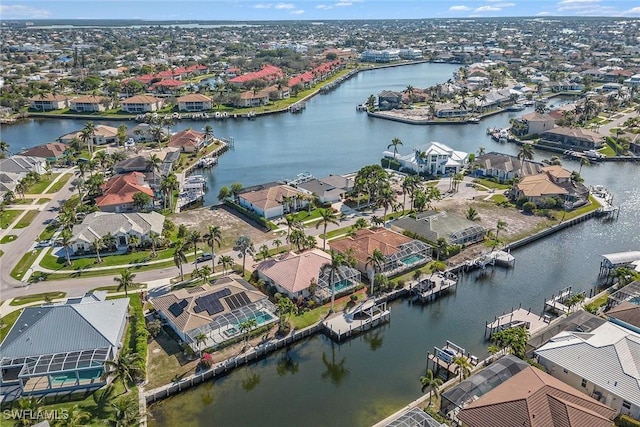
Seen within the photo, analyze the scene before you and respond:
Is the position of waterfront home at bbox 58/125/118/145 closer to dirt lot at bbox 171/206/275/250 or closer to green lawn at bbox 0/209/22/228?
green lawn at bbox 0/209/22/228

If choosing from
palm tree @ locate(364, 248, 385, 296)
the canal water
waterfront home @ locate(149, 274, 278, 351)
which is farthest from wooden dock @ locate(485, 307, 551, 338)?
waterfront home @ locate(149, 274, 278, 351)

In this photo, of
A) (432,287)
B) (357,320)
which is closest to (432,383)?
(357,320)

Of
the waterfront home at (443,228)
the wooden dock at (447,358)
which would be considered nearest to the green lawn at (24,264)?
the wooden dock at (447,358)

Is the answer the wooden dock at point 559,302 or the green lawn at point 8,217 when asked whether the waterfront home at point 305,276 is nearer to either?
the wooden dock at point 559,302

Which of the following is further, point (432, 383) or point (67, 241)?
point (67, 241)

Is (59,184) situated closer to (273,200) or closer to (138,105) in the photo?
(273,200)

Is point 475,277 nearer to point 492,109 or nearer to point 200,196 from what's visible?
point 200,196
